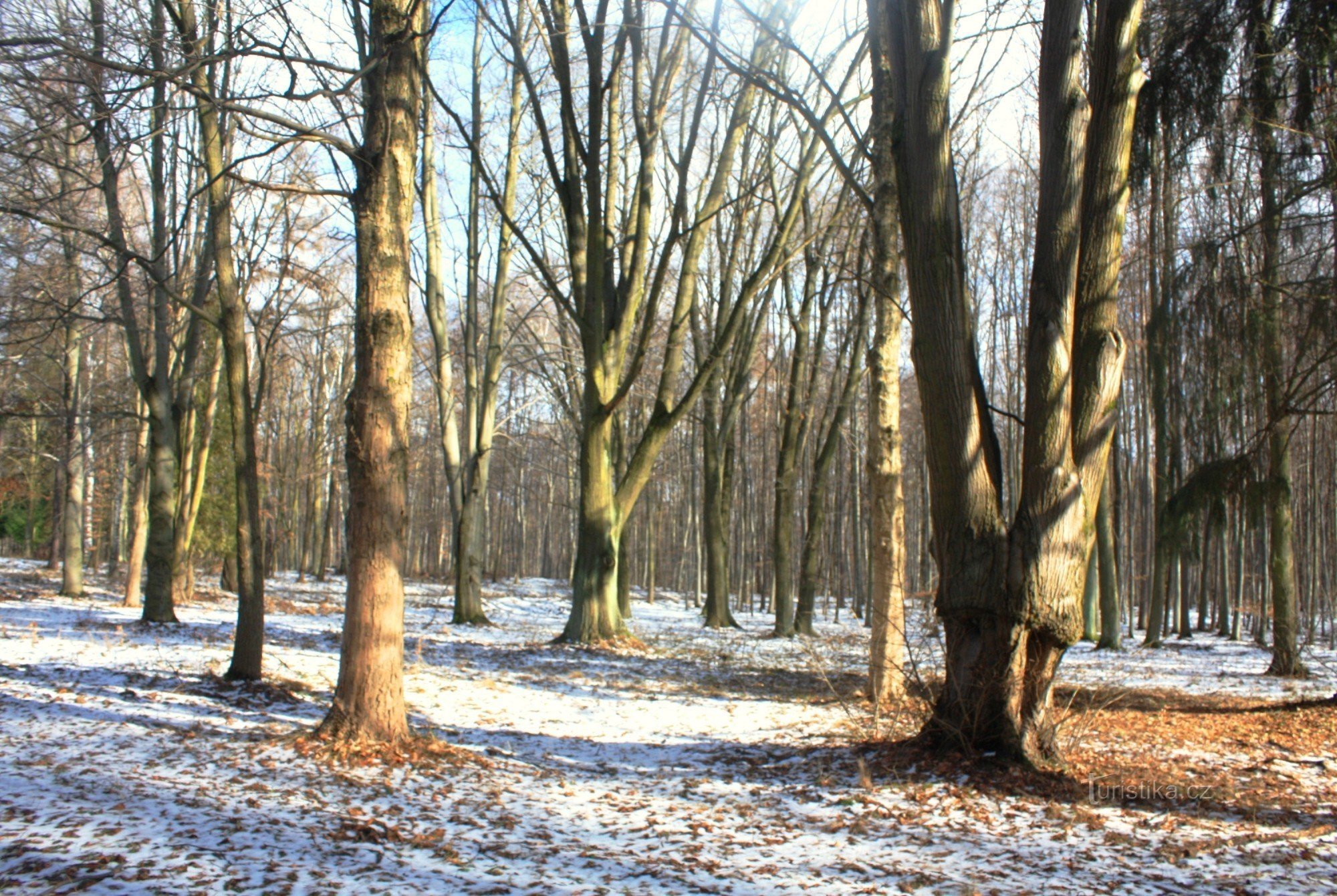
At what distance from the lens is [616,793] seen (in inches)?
210

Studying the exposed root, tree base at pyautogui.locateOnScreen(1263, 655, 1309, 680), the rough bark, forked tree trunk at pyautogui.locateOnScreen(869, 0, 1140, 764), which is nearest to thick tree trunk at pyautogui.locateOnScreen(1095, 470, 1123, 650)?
tree base at pyautogui.locateOnScreen(1263, 655, 1309, 680)

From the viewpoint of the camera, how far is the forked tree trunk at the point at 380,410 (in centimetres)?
579

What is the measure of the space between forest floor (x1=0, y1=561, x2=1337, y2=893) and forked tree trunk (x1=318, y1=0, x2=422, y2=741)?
581mm

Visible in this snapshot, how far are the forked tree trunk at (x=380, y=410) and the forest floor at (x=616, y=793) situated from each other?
0.58 meters

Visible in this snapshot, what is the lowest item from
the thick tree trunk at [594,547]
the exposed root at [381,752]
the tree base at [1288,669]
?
the tree base at [1288,669]

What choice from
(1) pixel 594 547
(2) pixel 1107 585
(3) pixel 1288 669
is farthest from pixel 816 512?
(3) pixel 1288 669

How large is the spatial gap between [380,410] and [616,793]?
9.85 ft

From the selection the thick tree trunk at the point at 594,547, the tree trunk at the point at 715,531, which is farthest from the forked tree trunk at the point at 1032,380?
the tree trunk at the point at 715,531

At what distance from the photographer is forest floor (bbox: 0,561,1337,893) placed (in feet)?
12.3

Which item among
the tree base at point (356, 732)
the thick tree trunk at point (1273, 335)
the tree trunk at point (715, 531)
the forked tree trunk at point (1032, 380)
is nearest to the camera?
the forked tree trunk at point (1032, 380)

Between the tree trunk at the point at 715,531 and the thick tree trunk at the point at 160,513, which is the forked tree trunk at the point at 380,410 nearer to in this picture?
the thick tree trunk at the point at 160,513

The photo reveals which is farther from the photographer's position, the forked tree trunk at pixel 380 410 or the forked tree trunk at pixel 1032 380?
the forked tree trunk at pixel 380 410

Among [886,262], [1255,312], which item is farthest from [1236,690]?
[886,262]

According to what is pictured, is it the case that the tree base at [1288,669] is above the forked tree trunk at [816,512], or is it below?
below
